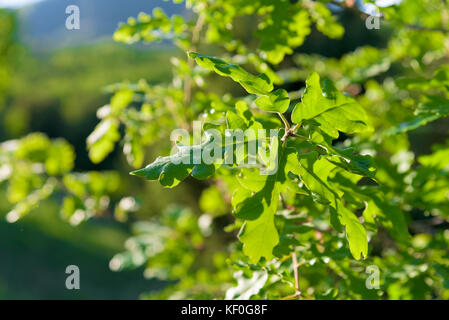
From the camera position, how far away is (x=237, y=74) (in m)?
1.03

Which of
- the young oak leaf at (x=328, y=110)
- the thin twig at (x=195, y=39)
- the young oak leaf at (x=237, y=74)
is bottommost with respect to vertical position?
the young oak leaf at (x=328, y=110)

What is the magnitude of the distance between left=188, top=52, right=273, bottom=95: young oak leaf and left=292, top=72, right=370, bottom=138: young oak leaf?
10 centimetres

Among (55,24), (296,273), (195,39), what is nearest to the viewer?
(296,273)

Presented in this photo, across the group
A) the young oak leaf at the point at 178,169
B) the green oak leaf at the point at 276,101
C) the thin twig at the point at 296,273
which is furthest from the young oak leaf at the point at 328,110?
the thin twig at the point at 296,273

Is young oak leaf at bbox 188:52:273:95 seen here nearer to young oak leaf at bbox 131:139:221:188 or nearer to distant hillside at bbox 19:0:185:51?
young oak leaf at bbox 131:139:221:188

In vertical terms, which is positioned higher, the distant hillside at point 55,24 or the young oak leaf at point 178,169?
the distant hillside at point 55,24

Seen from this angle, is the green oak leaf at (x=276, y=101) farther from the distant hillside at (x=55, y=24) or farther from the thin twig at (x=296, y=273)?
the distant hillside at (x=55, y=24)

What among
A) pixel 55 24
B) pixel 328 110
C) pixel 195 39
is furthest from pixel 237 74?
pixel 55 24

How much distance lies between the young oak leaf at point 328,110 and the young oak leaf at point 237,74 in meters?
0.10

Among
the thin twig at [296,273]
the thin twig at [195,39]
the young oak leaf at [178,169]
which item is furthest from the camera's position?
the thin twig at [195,39]

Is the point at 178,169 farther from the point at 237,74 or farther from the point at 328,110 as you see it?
the point at 328,110

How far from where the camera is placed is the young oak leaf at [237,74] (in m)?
1.03

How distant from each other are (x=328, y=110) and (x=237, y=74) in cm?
25
